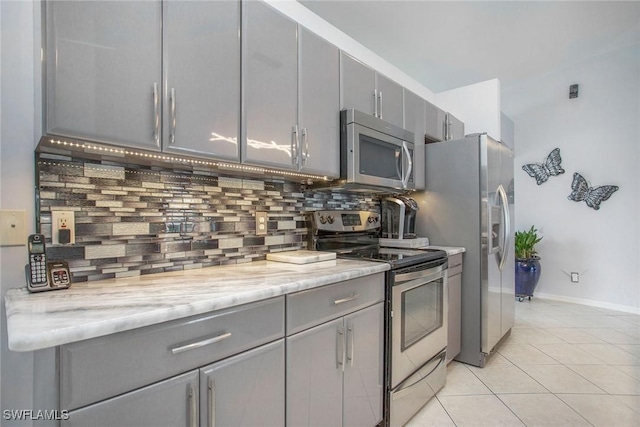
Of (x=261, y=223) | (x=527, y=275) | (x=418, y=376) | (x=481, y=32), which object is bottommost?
(x=418, y=376)

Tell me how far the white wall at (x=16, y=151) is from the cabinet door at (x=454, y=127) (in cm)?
300

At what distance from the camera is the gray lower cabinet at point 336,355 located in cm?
122

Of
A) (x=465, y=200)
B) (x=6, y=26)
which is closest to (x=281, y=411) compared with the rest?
(x=6, y=26)

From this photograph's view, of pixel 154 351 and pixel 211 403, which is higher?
pixel 154 351

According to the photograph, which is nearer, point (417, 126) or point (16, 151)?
point (16, 151)

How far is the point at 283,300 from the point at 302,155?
81cm

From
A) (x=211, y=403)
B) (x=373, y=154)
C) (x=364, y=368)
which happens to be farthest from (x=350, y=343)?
(x=373, y=154)

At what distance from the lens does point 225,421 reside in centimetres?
99

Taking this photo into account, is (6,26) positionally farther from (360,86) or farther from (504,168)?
(504,168)

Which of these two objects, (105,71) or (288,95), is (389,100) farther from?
(105,71)

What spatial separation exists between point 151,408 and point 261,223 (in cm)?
111

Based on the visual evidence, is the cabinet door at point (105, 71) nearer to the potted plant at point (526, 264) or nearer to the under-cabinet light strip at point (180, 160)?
the under-cabinet light strip at point (180, 160)

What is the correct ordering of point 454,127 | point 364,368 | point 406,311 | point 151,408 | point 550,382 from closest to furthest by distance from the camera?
1. point 151,408
2. point 364,368
3. point 406,311
4. point 550,382
5. point 454,127

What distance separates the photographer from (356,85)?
2.04 metres
